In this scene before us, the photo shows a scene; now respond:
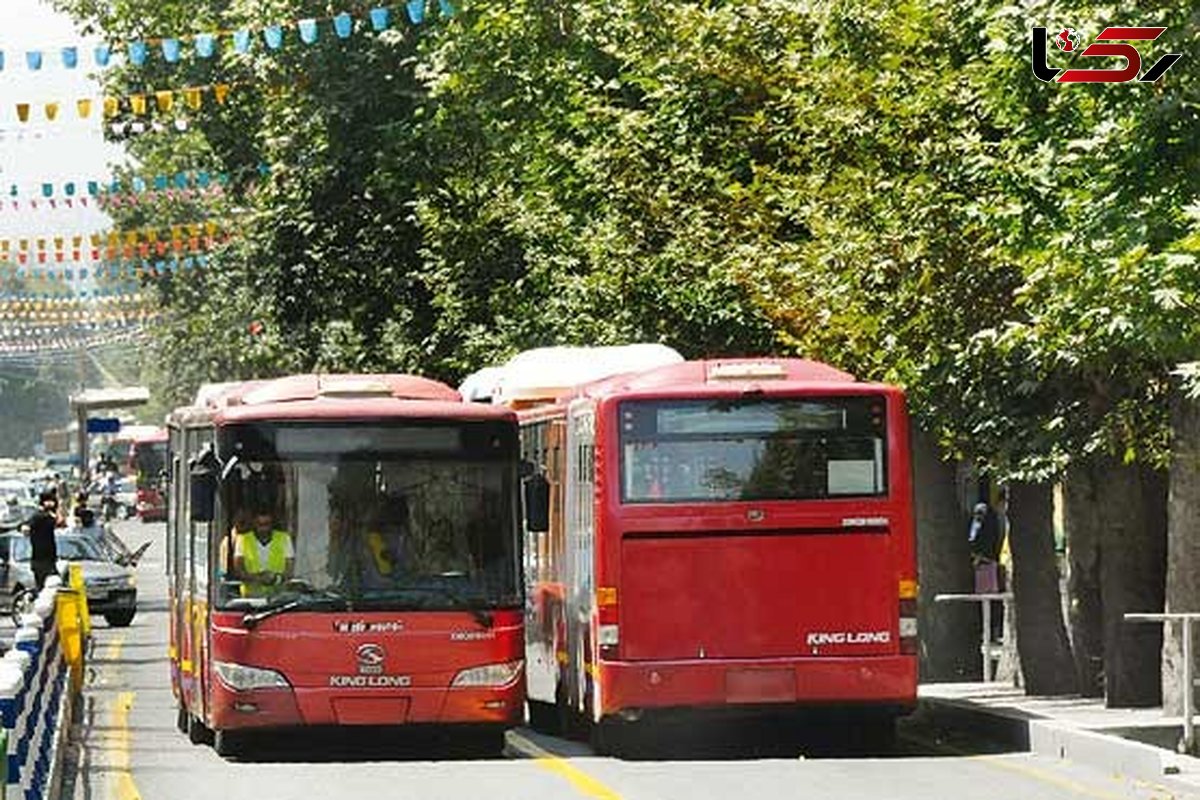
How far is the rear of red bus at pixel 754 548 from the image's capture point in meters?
24.9

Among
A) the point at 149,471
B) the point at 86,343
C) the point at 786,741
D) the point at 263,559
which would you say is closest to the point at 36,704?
the point at 263,559

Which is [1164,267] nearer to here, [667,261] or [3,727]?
[3,727]

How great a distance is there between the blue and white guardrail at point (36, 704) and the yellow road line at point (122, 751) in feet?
1.34

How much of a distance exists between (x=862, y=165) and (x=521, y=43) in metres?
20.0

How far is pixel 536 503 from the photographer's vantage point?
80.3ft

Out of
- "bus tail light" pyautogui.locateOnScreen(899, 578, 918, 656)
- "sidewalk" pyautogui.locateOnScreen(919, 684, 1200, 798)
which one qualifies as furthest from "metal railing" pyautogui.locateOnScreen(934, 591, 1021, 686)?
"bus tail light" pyautogui.locateOnScreen(899, 578, 918, 656)

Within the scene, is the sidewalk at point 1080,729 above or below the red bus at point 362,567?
below

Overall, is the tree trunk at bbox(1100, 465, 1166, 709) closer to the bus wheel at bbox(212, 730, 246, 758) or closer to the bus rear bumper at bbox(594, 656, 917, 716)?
the bus rear bumper at bbox(594, 656, 917, 716)

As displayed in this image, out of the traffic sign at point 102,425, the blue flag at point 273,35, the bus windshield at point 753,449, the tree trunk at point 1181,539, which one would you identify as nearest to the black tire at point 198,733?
the bus windshield at point 753,449

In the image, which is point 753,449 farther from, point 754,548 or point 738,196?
point 738,196

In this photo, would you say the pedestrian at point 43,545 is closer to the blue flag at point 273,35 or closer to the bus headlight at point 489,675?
the blue flag at point 273,35

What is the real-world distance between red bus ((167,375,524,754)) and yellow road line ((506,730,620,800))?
0.46 meters

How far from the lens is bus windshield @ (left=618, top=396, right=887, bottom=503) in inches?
985

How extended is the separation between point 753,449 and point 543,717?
17.1 feet
